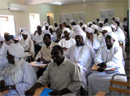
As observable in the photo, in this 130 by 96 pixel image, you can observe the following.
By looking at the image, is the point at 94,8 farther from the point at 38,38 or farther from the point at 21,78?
the point at 21,78

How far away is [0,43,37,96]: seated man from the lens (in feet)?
8.25

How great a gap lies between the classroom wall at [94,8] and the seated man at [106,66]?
12.7 ft

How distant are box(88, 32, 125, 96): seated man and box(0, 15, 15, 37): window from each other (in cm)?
451

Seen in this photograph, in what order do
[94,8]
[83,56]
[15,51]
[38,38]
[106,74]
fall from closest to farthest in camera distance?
[15,51] → [106,74] → [83,56] → [38,38] → [94,8]

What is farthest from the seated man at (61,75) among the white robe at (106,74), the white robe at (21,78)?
the white robe at (106,74)

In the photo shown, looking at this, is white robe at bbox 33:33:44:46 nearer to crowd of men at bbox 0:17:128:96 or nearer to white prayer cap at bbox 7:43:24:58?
crowd of men at bbox 0:17:128:96

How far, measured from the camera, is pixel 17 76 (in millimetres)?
2531

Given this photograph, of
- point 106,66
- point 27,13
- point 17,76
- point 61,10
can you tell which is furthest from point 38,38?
point 17,76

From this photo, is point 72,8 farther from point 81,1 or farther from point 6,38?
point 6,38

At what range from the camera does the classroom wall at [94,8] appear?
708cm

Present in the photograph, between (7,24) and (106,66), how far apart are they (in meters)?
4.99

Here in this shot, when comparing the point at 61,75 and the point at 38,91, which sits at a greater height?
the point at 61,75

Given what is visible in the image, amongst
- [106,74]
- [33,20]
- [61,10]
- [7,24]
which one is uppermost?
[61,10]

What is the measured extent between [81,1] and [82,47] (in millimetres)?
3652
